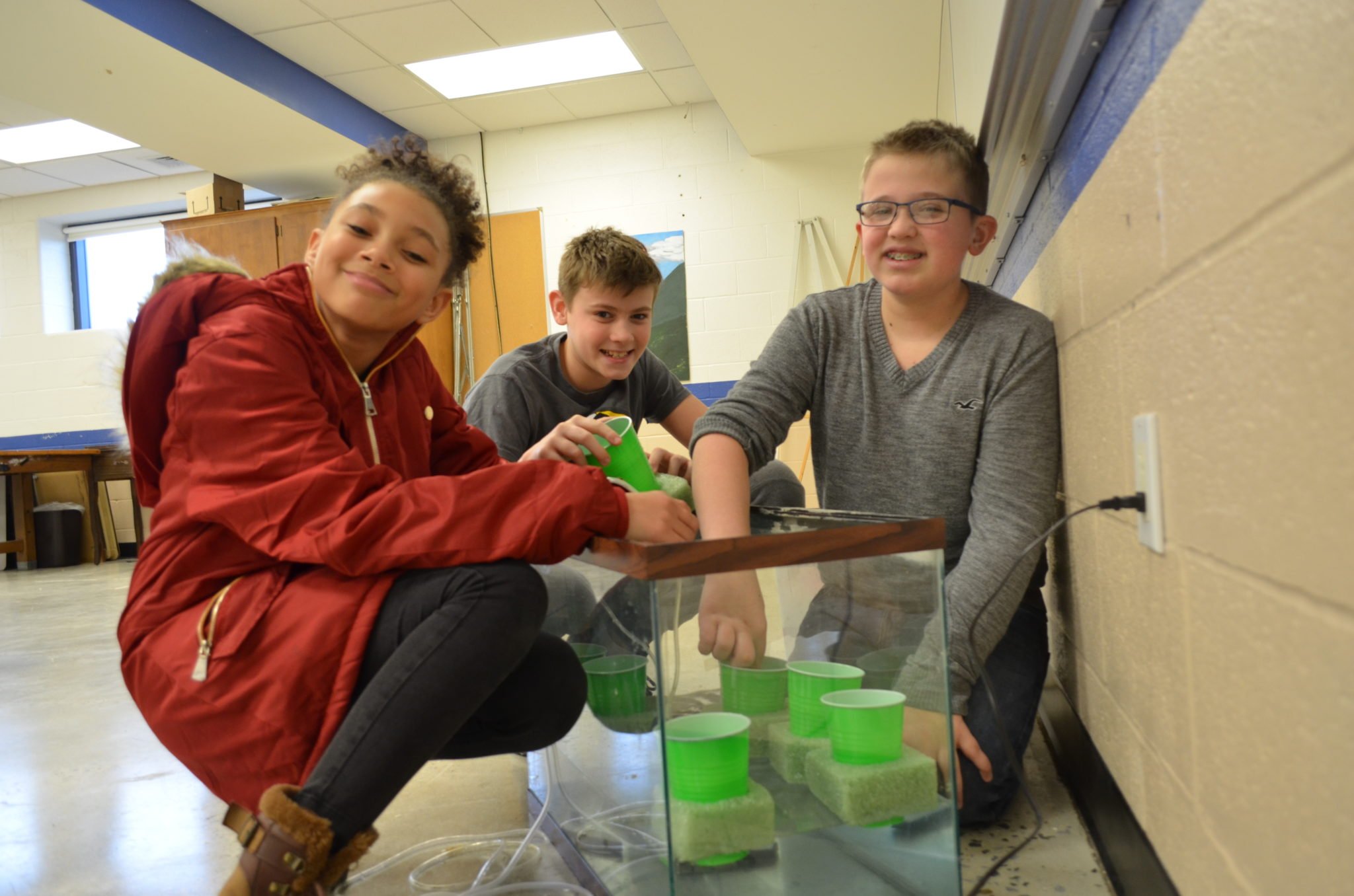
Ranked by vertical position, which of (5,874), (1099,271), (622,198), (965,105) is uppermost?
(622,198)

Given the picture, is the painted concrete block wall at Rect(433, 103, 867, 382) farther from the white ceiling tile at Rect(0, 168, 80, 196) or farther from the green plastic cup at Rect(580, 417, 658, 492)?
the green plastic cup at Rect(580, 417, 658, 492)

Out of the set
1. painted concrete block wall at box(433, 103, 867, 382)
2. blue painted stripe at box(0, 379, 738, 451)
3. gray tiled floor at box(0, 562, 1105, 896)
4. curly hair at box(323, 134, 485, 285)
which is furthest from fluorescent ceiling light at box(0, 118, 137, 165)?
curly hair at box(323, 134, 485, 285)

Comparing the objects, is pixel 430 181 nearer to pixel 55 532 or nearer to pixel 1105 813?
pixel 1105 813

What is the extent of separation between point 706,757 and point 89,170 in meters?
7.09

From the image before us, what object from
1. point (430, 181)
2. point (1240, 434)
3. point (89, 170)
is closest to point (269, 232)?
point (89, 170)

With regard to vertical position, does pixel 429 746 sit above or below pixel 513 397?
below

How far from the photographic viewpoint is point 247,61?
14.7ft

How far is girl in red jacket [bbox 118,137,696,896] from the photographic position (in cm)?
93

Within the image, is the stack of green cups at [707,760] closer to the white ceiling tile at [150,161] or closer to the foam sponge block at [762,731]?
the foam sponge block at [762,731]

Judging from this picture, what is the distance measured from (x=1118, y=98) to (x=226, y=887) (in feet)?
3.71

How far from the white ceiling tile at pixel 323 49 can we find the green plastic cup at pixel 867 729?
4.53 meters

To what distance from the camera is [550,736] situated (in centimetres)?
118

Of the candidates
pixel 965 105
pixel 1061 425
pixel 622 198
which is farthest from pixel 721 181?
pixel 1061 425

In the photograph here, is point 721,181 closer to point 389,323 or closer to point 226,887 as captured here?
point 389,323
